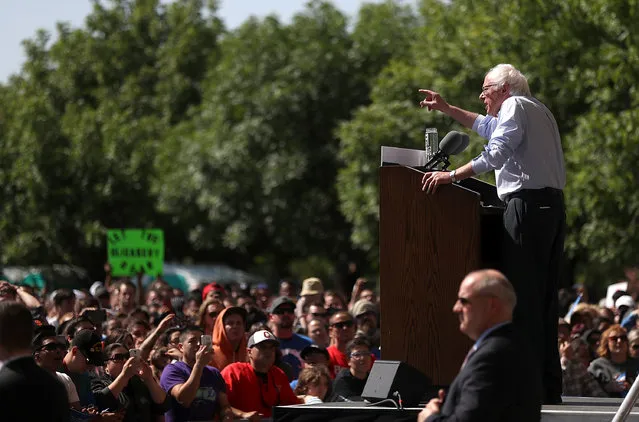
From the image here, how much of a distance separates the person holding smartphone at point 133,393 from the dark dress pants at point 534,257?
9.99 feet

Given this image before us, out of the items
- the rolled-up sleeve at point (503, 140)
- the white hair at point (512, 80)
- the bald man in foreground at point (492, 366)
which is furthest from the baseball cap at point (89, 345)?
the bald man in foreground at point (492, 366)

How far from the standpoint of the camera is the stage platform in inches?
283

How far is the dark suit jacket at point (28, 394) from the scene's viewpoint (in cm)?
592

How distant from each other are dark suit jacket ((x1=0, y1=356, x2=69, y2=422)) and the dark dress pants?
256 centimetres

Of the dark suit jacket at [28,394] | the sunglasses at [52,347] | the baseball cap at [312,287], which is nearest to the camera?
the dark suit jacket at [28,394]

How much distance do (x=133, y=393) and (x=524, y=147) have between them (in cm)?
359

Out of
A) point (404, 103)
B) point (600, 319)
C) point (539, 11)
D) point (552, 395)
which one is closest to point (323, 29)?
point (404, 103)

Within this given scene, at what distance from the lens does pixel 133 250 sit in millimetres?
22406

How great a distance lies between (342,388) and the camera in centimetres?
1077

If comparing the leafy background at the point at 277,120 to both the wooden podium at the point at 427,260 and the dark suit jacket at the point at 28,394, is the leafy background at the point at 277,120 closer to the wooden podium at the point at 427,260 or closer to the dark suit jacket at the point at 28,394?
the wooden podium at the point at 427,260

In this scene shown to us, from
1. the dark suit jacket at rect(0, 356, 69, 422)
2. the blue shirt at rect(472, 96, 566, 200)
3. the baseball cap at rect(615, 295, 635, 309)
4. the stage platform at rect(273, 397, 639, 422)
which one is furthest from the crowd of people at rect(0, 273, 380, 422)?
the baseball cap at rect(615, 295, 635, 309)

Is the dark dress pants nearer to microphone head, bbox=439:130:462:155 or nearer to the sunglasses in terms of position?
microphone head, bbox=439:130:462:155

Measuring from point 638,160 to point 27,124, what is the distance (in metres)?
23.7

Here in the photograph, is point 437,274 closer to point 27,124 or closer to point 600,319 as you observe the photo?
point 600,319
